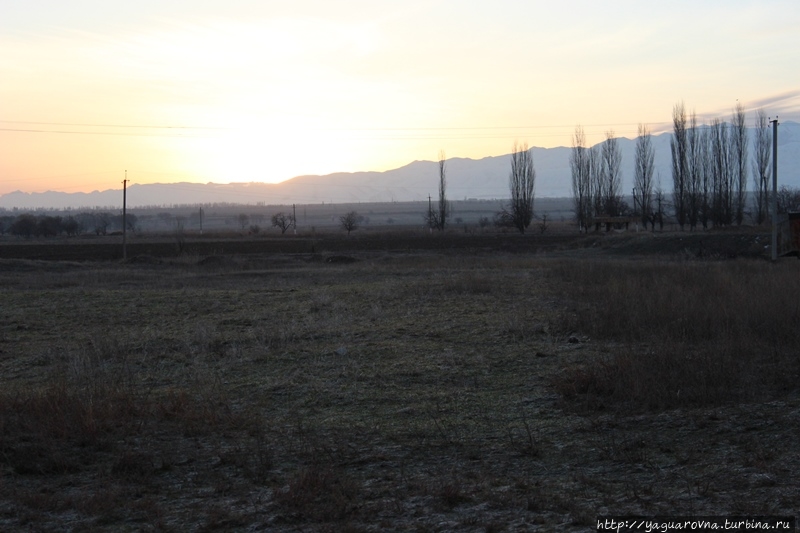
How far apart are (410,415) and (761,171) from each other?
2661 inches

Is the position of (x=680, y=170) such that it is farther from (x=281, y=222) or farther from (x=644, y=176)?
(x=281, y=222)

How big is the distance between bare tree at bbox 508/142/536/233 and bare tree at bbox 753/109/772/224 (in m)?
23.1

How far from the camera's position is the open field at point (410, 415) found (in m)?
5.11

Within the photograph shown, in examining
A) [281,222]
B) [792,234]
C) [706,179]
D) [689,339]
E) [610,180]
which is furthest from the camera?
[281,222]

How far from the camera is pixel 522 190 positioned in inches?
3246

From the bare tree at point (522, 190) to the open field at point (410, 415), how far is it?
2530 inches

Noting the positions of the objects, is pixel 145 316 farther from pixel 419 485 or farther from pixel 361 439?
pixel 419 485

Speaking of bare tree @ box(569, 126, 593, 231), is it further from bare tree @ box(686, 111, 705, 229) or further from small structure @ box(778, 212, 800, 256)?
small structure @ box(778, 212, 800, 256)

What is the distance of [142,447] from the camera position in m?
6.63

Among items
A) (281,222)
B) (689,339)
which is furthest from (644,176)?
(689,339)

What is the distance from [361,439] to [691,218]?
61.6m

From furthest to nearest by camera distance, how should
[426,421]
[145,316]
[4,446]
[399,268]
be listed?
1. [399,268]
2. [145,316]
3. [426,421]
4. [4,446]

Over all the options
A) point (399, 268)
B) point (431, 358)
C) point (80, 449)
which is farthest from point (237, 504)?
point (399, 268)

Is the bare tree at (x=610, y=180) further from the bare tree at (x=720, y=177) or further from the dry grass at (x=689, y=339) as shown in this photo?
the dry grass at (x=689, y=339)
